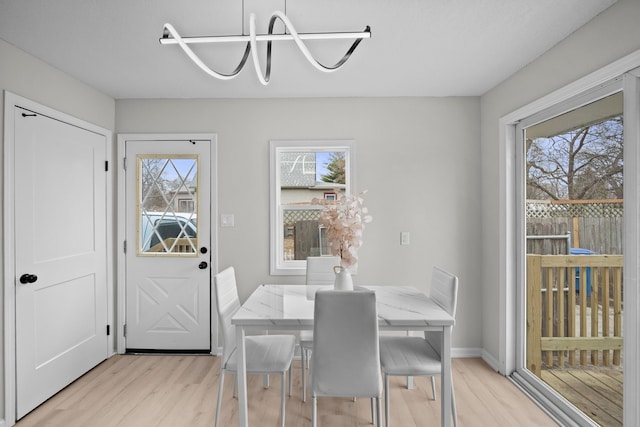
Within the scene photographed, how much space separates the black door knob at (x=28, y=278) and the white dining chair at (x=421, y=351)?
2.36m

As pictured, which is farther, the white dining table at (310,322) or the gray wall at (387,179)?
the gray wall at (387,179)

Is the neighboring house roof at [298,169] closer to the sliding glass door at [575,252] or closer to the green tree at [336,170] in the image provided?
the green tree at [336,170]

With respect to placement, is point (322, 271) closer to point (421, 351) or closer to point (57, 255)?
point (421, 351)

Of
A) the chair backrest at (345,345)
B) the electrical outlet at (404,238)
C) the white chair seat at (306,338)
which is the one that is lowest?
the white chair seat at (306,338)

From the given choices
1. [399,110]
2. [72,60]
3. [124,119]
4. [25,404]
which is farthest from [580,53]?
[25,404]

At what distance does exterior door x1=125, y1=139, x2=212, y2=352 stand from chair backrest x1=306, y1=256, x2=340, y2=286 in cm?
104

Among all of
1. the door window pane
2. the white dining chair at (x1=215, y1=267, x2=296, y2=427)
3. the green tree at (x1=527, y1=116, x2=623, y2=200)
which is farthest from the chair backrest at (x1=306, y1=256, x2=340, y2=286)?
the green tree at (x1=527, y1=116, x2=623, y2=200)

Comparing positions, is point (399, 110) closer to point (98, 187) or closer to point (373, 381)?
point (373, 381)

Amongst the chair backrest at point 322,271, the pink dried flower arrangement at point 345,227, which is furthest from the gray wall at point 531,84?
the pink dried flower arrangement at point 345,227

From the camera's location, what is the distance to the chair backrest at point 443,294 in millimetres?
2258

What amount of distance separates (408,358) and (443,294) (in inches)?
19.2

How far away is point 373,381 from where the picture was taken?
1872 millimetres

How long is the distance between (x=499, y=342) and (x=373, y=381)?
1.73 m

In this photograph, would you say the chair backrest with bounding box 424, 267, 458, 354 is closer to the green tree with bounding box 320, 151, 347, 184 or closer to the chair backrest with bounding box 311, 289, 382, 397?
the chair backrest with bounding box 311, 289, 382, 397
